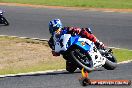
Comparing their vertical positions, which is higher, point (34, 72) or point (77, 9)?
point (34, 72)

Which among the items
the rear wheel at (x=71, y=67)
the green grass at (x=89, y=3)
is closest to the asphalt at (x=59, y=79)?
the rear wheel at (x=71, y=67)

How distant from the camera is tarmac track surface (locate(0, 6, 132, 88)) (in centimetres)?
1297

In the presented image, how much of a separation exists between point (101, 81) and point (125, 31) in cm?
1519

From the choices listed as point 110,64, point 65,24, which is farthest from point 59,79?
point 65,24

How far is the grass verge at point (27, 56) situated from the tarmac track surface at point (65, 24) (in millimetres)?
1745

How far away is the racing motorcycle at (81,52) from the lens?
46.4ft

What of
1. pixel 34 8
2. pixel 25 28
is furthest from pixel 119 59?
pixel 34 8

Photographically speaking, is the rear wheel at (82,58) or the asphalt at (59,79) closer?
the asphalt at (59,79)

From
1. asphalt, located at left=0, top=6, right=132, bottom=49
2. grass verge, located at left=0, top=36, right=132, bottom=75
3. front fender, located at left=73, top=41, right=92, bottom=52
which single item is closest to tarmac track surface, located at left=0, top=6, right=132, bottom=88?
asphalt, located at left=0, top=6, right=132, bottom=49

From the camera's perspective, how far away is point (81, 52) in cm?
1427

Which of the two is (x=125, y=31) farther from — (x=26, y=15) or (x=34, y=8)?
(x=34, y=8)

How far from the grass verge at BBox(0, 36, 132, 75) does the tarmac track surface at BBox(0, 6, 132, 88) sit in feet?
5.73

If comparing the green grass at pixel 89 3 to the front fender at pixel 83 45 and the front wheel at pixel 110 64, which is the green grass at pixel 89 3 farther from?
the front fender at pixel 83 45

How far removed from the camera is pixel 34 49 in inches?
878
